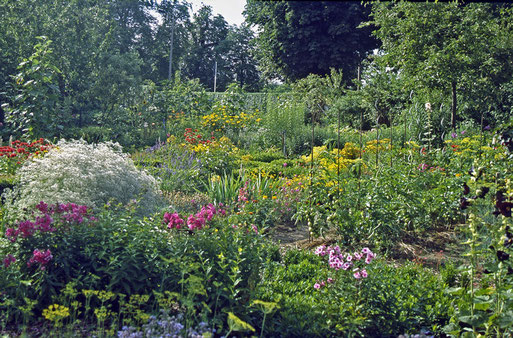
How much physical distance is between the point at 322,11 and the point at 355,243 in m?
17.8

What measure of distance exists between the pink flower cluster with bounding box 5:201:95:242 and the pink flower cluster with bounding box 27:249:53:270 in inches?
7.6

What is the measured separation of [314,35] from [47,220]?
19.4 m

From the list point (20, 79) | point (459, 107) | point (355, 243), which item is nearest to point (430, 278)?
point (355, 243)

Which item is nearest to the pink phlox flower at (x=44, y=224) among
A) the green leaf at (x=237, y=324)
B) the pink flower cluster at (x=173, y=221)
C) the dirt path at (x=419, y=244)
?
the pink flower cluster at (x=173, y=221)

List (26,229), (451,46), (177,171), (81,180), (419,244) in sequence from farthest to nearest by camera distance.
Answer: (451,46)
(177,171)
(419,244)
(81,180)
(26,229)

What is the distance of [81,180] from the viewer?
4488 millimetres

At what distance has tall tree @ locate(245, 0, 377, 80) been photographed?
20516mm

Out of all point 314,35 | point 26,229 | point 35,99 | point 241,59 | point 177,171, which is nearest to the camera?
point 26,229

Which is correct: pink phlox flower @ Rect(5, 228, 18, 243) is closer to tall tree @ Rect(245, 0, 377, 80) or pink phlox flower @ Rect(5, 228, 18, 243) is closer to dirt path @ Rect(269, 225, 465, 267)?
dirt path @ Rect(269, 225, 465, 267)

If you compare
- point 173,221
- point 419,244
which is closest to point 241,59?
point 419,244

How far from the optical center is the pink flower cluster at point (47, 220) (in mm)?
3035

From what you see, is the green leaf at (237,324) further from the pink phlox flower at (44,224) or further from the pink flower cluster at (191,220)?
the pink phlox flower at (44,224)

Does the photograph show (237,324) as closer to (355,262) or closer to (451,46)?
(355,262)

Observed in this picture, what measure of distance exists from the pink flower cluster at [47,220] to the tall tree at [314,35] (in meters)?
18.5
